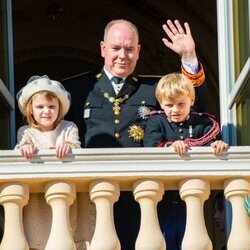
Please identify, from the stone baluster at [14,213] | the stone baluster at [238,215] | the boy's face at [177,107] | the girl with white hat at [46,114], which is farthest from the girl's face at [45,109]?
the stone baluster at [238,215]

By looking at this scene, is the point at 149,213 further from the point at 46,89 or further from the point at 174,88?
the point at 46,89

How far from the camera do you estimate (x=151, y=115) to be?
384 inches

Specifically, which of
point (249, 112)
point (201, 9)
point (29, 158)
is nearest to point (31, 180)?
point (29, 158)

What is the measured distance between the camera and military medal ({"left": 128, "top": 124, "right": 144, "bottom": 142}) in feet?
32.0

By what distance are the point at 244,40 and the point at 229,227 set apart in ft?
3.89

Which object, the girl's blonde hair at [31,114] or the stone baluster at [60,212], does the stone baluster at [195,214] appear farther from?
the girl's blonde hair at [31,114]

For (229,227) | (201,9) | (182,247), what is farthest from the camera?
(201,9)

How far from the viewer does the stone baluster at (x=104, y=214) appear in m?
8.93

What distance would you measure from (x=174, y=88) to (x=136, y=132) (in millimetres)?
441

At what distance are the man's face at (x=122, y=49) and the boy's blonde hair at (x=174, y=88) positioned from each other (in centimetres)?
40

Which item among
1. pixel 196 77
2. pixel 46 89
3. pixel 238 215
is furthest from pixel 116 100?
pixel 238 215

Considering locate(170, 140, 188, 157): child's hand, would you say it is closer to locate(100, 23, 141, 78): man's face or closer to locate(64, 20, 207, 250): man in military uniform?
locate(64, 20, 207, 250): man in military uniform

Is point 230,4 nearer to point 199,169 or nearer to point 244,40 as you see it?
point 244,40

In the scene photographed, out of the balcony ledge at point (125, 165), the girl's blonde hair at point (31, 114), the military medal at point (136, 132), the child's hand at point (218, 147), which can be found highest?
the girl's blonde hair at point (31, 114)
